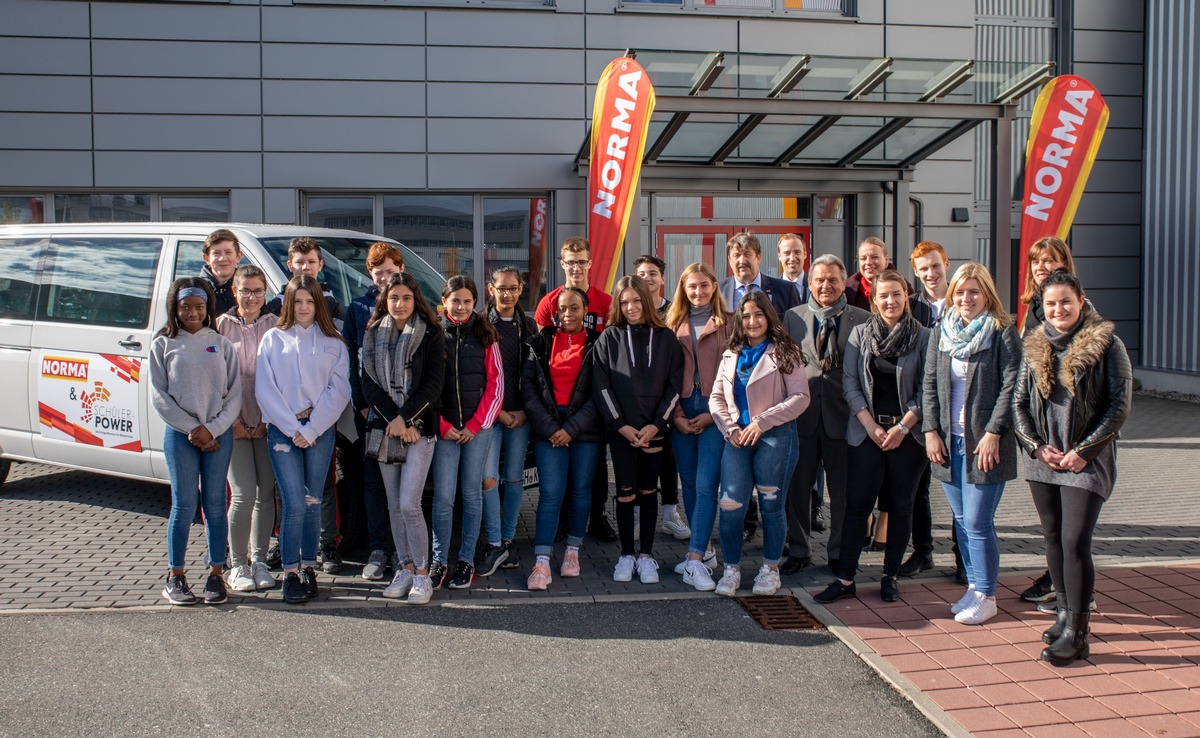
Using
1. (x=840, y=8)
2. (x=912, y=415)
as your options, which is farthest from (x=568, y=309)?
(x=840, y=8)

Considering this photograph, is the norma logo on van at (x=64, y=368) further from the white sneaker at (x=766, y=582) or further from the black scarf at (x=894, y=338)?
the black scarf at (x=894, y=338)

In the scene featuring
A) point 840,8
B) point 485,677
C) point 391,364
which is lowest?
point 485,677

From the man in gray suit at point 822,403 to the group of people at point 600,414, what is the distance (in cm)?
1

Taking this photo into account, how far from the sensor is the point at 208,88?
42.6 ft

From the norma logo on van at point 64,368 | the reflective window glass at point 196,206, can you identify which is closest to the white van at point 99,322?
the norma logo on van at point 64,368

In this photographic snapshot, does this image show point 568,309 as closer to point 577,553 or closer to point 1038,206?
point 577,553

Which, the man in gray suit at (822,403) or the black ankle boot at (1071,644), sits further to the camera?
the man in gray suit at (822,403)

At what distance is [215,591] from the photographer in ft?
16.6

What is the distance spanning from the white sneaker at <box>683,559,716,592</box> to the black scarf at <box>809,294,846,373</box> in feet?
4.29

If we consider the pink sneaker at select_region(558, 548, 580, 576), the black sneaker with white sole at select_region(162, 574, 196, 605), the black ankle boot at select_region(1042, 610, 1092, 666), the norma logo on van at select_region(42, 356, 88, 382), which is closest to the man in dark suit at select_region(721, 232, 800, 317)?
the pink sneaker at select_region(558, 548, 580, 576)

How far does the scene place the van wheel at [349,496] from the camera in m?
5.76

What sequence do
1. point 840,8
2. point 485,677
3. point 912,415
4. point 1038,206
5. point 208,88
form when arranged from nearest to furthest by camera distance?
1. point 485,677
2. point 912,415
3. point 1038,206
4. point 208,88
5. point 840,8

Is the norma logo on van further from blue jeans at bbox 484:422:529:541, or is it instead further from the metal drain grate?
the metal drain grate

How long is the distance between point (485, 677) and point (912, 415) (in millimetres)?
2533
